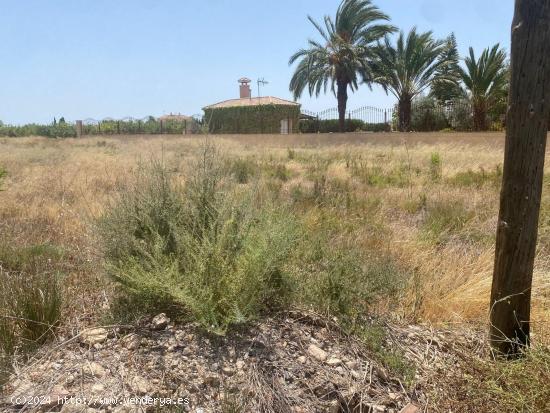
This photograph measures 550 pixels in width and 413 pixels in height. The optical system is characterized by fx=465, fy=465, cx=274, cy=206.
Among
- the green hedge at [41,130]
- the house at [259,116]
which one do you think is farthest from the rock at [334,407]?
the green hedge at [41,130]

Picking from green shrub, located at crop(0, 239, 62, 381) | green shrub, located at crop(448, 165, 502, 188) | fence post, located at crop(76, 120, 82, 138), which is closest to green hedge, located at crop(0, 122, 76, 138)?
fence post, located at crop(76, 120, 82, 138)

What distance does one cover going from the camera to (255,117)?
109 ft

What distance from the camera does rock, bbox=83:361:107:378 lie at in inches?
91.4

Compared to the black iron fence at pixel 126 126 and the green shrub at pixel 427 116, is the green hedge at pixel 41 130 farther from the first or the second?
the green shrub at pixel 427 116

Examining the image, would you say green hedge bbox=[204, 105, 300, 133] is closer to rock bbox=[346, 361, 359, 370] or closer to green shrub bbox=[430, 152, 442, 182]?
green shrub bbox=[430, 152, 442, 182]

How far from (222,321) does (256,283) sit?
1.07 ft

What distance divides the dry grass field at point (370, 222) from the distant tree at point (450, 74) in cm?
1157

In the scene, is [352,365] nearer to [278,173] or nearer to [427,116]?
[278,173]

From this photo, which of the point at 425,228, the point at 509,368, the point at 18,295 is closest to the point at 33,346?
the point at 18,295

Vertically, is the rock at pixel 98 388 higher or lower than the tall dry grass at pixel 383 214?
lower

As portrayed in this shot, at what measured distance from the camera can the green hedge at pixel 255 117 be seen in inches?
1280

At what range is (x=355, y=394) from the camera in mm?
2391

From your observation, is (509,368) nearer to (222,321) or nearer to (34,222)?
(222,321)

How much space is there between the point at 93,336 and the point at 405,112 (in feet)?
75.2
